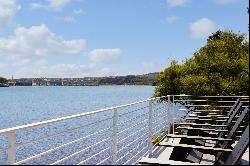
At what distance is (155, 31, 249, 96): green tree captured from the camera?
22266mm

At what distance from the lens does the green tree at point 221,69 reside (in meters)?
22.3

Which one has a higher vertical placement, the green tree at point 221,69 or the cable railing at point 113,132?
the green tree at point 221,69

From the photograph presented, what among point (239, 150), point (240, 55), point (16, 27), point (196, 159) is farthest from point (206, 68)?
point (16, 27)

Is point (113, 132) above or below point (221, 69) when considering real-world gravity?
below

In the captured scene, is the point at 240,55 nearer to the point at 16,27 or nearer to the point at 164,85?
the point at 164,85

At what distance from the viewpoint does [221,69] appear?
903 inches

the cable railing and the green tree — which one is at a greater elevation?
the green tree

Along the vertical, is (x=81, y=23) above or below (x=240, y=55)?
above

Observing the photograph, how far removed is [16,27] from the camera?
169250mm

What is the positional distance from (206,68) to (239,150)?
1907 cm

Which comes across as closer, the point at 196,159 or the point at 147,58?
the point at 196,159

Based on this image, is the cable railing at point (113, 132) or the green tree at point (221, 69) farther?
the green tree at point (221, 69)

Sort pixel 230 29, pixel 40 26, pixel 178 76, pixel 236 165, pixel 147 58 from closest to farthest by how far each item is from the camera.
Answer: pixel 236 165 → pixel 230 29 → pixel 178 76 → pixel 147 58 → pixel 40 26

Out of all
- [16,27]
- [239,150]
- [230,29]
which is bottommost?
[239,150]
